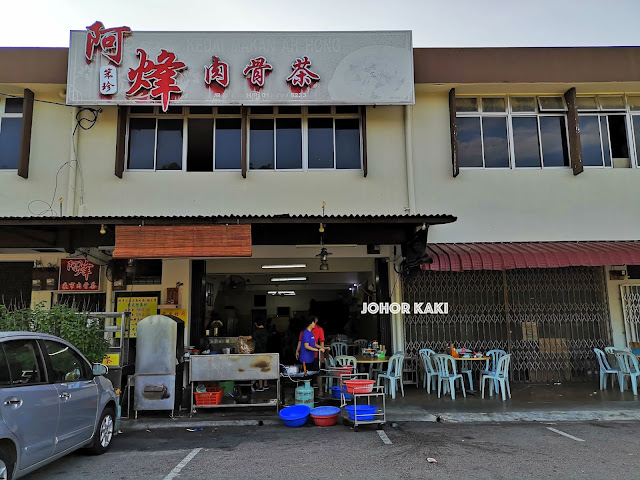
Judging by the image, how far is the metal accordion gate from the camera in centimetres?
1136

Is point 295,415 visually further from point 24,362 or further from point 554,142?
point 554,142

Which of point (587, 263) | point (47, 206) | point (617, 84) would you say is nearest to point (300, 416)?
point (587, 263)

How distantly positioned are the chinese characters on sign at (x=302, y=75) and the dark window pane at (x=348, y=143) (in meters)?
1.21

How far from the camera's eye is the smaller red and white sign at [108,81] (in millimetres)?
10742

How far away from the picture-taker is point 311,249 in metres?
11.5

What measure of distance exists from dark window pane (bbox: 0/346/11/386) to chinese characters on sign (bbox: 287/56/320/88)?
315 inches

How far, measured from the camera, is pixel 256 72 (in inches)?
430

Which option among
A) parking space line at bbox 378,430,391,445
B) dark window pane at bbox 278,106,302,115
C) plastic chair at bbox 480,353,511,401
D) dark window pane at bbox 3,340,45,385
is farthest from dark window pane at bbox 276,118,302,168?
dark window pane at bbox 3,340,45,385

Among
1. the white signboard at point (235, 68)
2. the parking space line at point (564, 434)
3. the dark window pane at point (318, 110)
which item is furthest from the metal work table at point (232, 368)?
the dark window pane at point (318, 110)

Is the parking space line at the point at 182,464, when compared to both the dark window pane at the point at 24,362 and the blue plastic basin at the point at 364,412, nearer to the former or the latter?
the dark window pane at the point at 24,362

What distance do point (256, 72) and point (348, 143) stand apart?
259 cm

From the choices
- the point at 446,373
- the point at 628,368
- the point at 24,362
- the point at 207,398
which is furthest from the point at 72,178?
the point at 628,368

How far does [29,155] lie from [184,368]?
6041 mm

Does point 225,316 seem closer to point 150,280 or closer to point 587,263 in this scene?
point 150,280
